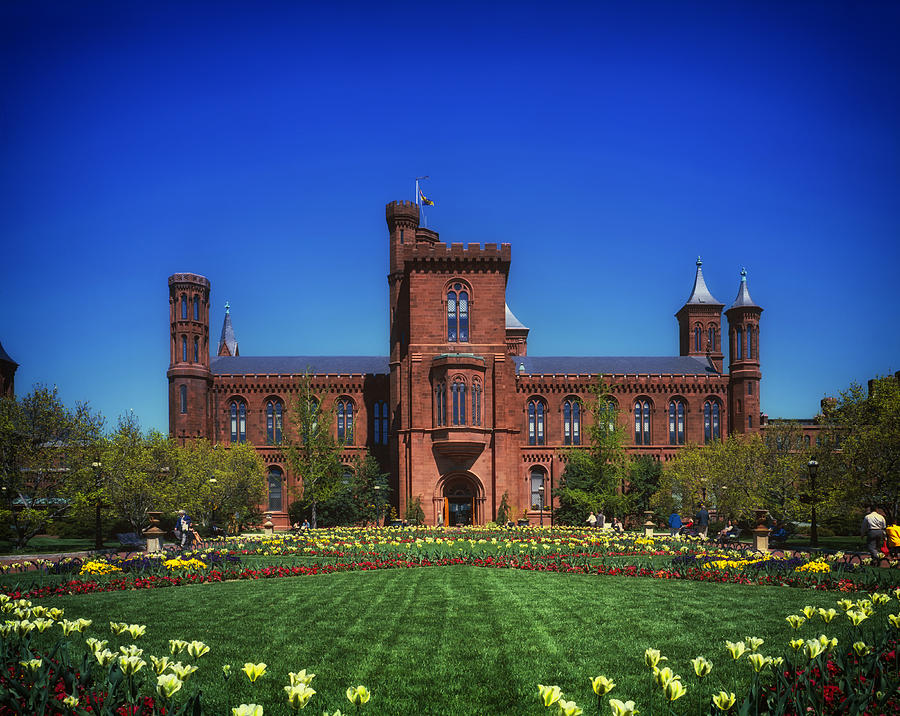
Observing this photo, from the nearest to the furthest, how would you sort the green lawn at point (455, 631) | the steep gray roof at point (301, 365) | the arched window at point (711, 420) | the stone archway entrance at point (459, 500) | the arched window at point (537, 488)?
the green lawn at point (455, 631) < the stone archway entrance at point (459, 500) < the arched window at point (537, 488) < the arched window at point (711, 420) < the steep gray roof at point (301, 365)

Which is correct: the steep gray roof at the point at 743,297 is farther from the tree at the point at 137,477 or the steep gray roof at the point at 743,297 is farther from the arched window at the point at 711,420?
the tree at the point at 137,477

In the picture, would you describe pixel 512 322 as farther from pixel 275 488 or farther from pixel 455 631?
pixel 455 631

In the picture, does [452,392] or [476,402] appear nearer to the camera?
[452,392]

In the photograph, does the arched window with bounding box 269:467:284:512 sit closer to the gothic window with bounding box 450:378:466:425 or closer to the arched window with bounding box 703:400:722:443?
the gothic window with bounding box 450:378:466:425

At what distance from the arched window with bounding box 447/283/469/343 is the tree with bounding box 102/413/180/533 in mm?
20915

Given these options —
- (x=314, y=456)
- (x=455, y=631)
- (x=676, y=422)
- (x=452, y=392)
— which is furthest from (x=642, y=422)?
(x=455, y=631)

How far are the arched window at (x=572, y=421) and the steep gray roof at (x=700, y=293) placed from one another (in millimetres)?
20894

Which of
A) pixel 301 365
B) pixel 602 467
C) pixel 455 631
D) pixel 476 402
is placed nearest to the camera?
pixel 455 631

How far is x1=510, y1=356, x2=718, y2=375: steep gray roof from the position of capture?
6494 centimetres

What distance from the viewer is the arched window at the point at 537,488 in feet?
193

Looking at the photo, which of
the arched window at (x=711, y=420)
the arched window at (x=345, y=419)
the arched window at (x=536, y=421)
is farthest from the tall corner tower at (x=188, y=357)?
the arched window at (x=711, y=420)

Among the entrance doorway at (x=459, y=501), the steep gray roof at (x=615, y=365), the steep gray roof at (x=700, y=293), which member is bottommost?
the entrance doorway at (x=459, y=501)

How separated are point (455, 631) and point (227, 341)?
7862cm

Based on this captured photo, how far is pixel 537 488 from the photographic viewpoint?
59.4 metres
